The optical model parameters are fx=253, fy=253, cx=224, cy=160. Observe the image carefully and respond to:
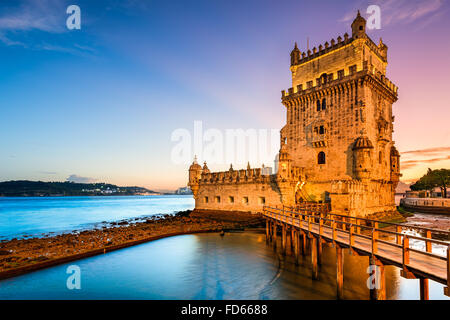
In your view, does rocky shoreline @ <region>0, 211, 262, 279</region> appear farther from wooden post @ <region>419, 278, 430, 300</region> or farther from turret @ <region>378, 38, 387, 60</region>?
turret @ <region>378, 38, 387, 60</region>

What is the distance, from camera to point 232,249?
19688mm

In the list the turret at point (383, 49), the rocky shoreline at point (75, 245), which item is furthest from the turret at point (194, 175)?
the turret at point (383, 49)

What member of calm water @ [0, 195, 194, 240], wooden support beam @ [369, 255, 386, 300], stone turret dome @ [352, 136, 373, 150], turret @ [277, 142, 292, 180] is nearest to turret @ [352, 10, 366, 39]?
stone turret dome @ [352, 136, 373, 150]

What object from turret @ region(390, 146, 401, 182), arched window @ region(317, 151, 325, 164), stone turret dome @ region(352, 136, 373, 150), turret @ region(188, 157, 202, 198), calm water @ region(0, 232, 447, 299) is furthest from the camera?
turret @ region(188, 157, 202, 198)

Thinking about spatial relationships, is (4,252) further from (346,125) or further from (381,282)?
(346,125)

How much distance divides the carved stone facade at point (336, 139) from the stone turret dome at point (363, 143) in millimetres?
42

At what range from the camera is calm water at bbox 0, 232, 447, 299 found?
39.0 feet

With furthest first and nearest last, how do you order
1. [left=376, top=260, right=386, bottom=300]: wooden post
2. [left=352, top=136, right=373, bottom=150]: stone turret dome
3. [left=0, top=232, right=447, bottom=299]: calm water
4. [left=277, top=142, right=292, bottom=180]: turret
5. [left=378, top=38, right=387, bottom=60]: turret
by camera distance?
[left=378, top=38, right=387, bottom=60]: turret < [left=277, top=142, right=292, bottom=180]: turret < [left=352, top=136, right=373, bottom=150]: stone turret dome < [left=0, top=232, right=447, bottom=299]: calm water < [left=376, top=260, right=386, bottom=300]: wooden post

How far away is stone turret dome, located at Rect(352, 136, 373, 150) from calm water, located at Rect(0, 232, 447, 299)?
435 inches

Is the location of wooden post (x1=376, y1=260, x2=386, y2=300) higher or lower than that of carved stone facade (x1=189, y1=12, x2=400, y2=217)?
lower

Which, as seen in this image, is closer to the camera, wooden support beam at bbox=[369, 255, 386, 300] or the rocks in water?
wooden support beam at bbox=[369, 255, 386, 300]
